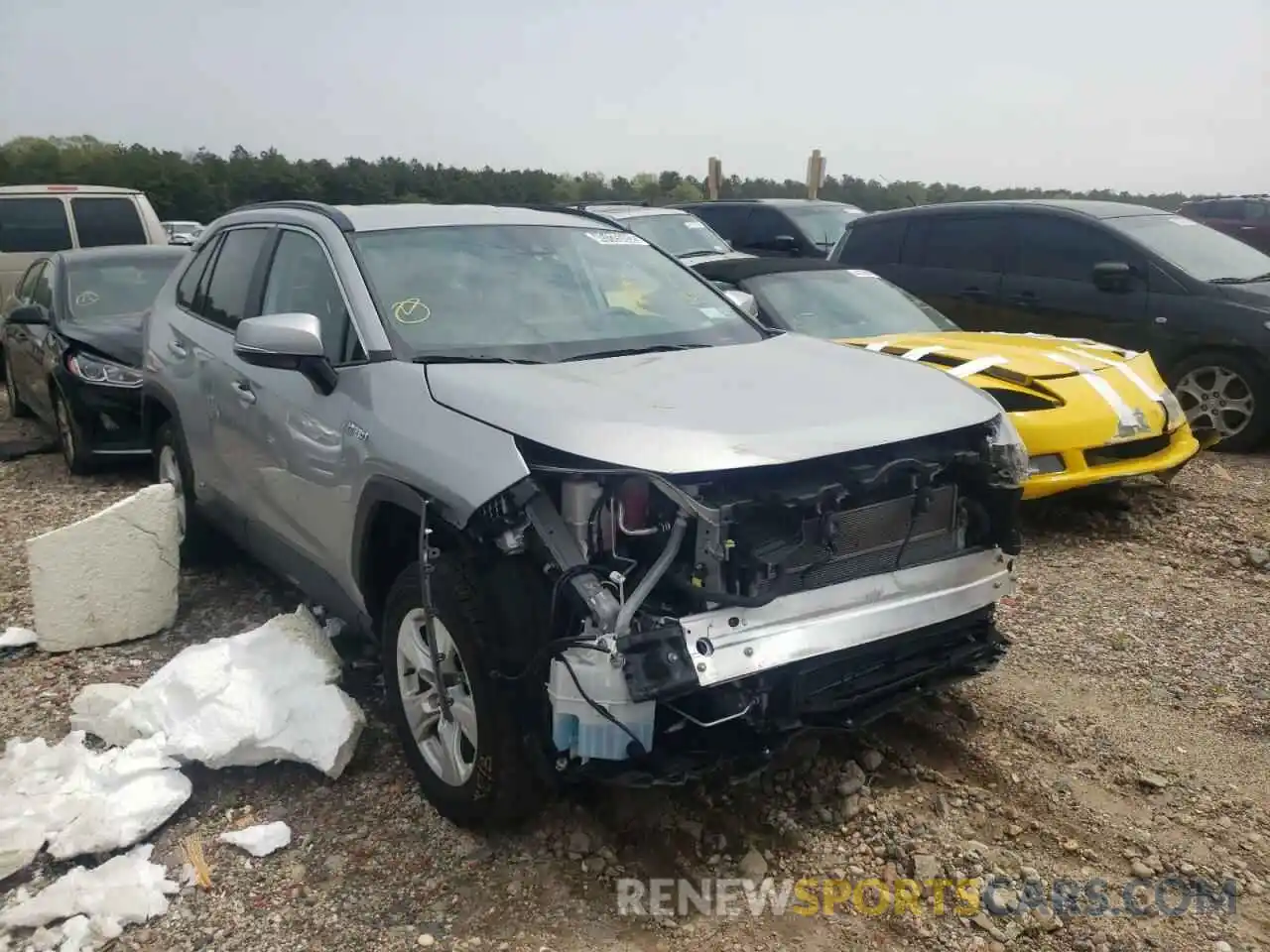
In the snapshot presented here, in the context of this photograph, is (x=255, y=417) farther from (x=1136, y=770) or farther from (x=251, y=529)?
(x=1136, y=770)

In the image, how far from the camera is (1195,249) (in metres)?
7.78

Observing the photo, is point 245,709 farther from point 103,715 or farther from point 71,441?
point 71,441

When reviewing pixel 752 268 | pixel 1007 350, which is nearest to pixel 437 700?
pixel 1007 350

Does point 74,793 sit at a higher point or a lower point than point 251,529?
lower

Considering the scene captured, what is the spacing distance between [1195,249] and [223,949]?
7751mm

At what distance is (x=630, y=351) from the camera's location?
11.9 ft

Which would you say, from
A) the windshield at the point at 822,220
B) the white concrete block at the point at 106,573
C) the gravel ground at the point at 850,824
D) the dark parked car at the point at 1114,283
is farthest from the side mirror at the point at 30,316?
the windshield at the point at 822,220

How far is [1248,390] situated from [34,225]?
11.4m

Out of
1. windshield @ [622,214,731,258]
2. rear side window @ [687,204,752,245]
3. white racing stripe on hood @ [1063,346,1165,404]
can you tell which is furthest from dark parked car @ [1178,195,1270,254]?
white racing stripe on hood @ [1063,346,1165,404]

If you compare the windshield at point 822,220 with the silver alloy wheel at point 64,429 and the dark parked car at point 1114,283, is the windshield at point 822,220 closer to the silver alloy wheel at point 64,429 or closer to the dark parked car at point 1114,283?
the dark parked car at point 1114,283

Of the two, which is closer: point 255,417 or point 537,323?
point 537,323

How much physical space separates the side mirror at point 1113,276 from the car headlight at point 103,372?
6.63 m

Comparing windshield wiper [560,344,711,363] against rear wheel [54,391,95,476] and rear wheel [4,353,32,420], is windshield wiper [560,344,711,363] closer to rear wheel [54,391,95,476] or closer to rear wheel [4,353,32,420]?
rear wheel [54,391,95,476]

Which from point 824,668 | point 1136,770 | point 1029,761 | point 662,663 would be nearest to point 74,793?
point 662,663
